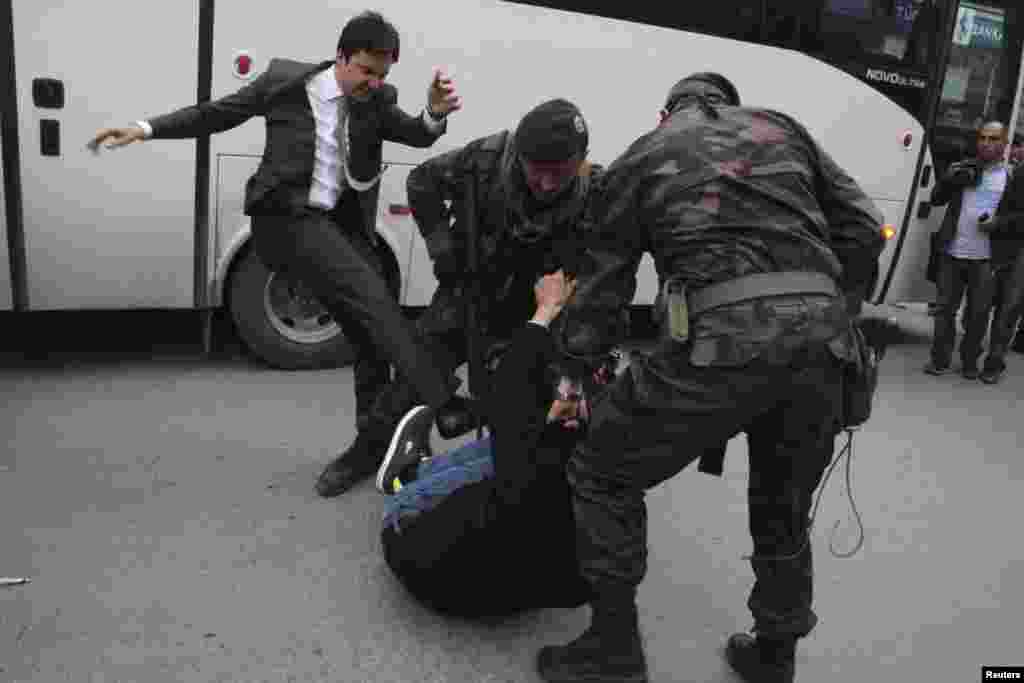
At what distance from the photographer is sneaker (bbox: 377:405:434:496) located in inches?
120

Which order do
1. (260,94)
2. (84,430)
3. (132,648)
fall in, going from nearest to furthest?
(132,648) → (260,94) → (84,430)

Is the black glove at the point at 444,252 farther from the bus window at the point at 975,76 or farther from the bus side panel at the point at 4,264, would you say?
the bus window at the point at 975,76

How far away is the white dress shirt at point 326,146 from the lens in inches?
137

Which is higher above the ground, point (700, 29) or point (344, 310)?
point (700, 29)

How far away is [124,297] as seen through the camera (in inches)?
181

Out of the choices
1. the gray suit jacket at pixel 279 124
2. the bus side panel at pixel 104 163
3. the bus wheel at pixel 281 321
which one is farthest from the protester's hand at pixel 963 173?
the bus side panel at pixel 104 163

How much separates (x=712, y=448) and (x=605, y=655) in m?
0.63

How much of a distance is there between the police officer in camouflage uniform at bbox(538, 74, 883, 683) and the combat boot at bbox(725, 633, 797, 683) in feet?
0.32

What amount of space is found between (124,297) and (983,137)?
17.9 ft

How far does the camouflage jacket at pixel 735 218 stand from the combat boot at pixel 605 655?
764 millimetres

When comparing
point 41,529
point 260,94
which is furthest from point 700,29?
point 41,529

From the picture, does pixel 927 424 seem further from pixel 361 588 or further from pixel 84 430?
pixel 84 430

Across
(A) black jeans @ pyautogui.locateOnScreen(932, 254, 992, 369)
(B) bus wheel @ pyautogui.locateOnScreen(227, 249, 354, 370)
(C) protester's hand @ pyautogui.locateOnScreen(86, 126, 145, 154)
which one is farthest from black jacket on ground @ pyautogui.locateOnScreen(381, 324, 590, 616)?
(A) black jeans @ pyautogui.locateOnScreen(932, 254, 992, 369)

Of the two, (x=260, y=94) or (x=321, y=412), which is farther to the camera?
(x=321, y=412)
